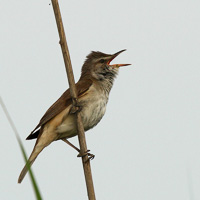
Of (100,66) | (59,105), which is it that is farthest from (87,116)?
(100,66)

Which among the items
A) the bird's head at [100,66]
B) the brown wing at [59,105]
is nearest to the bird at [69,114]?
the brown wing at [59,105]

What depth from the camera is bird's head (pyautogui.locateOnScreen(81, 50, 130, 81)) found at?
5.77 metres

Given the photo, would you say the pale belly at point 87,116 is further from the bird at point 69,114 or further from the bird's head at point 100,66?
the bird's head at point 100,66

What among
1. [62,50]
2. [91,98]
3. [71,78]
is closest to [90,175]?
[71,78]

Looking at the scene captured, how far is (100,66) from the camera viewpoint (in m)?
5.91

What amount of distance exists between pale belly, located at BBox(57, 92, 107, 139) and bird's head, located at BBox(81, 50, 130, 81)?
0.67 m

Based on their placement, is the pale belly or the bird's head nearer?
the pale belly

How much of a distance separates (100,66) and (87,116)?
1253 millimetres

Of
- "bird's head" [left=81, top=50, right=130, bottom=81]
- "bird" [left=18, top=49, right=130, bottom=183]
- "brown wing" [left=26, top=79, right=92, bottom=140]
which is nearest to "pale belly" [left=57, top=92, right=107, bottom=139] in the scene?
"bird" [left=18, top=49, right=130, bottom=183]

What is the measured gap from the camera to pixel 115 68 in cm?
576

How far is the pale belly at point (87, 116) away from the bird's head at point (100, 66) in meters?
0.67

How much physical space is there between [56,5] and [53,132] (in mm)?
2434

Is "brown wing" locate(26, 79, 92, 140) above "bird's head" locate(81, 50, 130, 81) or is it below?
below

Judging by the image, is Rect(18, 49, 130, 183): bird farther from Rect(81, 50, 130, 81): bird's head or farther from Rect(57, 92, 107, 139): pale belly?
Rect(81, 50, 130, 81): bird's head
